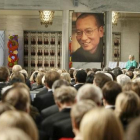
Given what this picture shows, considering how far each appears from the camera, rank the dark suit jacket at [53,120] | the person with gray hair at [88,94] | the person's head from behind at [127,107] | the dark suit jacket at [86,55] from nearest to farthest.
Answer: the person's head from behind at [127,107], the dark suit jacket at [53,120], the person with gray hair at [88,94], the dark suit jacket at [86,55]

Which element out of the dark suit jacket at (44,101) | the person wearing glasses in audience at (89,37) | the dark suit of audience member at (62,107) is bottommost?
the dark suit jacket at (44,101)

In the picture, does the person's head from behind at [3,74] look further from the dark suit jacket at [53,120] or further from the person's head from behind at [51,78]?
the dark suit jacket at [53,120]

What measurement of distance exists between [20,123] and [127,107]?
2.03 metres

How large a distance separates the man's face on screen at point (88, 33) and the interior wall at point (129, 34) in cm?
698

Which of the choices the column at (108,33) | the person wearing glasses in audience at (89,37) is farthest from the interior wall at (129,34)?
the person wearing glasses in audience at (89,37)

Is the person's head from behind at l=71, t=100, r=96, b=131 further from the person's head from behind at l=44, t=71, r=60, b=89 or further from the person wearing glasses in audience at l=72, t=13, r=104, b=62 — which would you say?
the person wearing glasses in audience at l=72, t=13, r=104, b=62

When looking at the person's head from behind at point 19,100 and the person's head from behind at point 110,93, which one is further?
the person's head from behind at point 110,93

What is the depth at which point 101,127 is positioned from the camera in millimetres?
2721

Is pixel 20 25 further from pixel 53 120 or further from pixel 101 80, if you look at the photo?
pixel 53 120

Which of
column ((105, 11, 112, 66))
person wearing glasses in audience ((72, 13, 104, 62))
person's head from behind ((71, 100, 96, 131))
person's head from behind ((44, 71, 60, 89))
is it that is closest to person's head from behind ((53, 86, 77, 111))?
person's head from behind ((71, 100, 96, 131))

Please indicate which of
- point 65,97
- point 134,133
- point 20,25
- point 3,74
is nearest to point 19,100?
point 65,97

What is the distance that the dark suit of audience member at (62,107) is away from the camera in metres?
5.21

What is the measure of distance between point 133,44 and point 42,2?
8239mm

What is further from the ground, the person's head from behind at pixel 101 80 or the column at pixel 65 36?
the column at pixel 65 36
